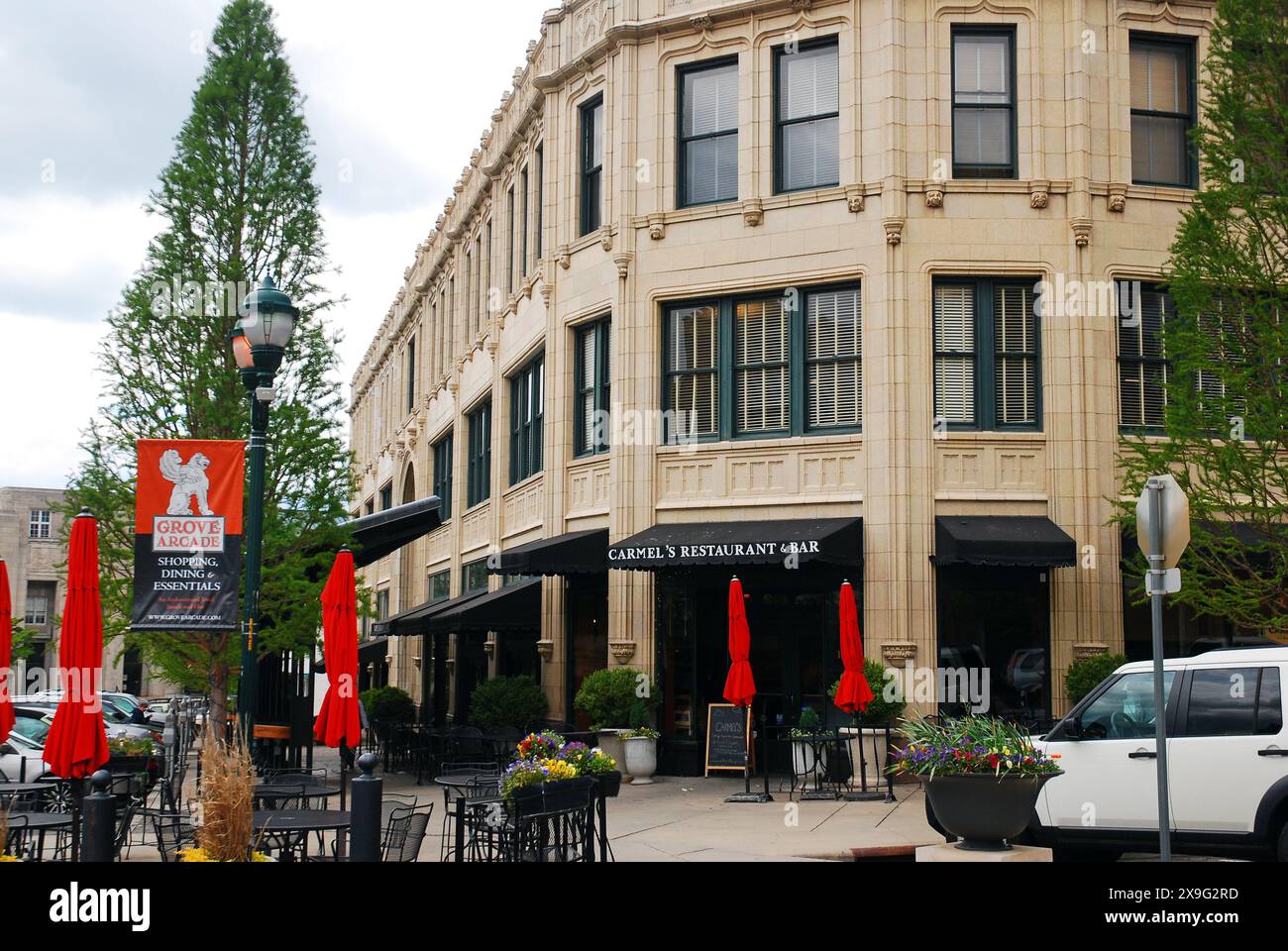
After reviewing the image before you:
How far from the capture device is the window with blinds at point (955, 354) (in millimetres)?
21859

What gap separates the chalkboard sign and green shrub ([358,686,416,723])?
1147 centimetres

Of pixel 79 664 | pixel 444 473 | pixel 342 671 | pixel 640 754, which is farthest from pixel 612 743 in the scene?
pixel 444 473

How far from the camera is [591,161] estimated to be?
25656 millimetres

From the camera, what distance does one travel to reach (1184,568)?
18.2 metres

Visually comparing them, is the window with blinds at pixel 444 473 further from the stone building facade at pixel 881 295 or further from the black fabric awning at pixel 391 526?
the stone building facade at pixel 881 295

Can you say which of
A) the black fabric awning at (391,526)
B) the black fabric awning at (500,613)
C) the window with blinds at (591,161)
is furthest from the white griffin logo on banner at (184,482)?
the window with blinds at (591,161)

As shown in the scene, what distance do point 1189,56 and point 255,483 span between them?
57.1 feet

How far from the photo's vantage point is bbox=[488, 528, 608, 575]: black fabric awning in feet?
75.1

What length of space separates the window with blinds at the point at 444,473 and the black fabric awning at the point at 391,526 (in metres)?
10.2

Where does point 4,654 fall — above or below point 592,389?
below

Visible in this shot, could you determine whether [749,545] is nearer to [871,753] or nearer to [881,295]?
[871,753]

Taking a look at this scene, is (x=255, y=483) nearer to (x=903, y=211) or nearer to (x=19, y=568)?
(x=903, y=211)

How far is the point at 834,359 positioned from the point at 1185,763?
11.6 metres
